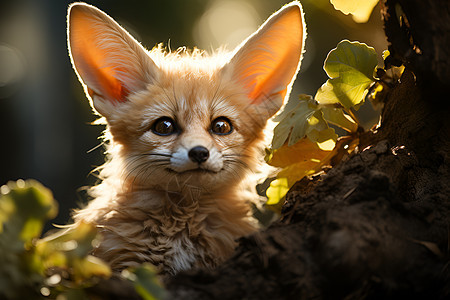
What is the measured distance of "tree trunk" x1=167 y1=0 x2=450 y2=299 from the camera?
72 centimetres

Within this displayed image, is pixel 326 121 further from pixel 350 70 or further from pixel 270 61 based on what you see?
pixel 270 61

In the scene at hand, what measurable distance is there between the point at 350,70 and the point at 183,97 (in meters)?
0.46

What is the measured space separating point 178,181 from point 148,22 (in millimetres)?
1984

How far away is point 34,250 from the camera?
667 mm

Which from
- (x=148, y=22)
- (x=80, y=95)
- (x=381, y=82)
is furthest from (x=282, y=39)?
(x=80, y=95)

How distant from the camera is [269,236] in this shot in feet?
2.58

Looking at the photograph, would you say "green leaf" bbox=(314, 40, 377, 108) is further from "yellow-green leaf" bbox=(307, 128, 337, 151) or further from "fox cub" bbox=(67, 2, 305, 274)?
"fox cub" bbox=(67, 2, 305, 274)

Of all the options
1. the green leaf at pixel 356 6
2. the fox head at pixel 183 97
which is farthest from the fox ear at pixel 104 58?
the green leaf at pixel 356 6

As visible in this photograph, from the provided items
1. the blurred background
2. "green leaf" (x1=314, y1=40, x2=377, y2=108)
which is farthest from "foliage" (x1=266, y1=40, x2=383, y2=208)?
the blurred background

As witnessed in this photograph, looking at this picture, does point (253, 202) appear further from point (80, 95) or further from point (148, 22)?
point (80, 95)

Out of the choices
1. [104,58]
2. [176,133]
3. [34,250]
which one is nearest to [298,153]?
[176,133]

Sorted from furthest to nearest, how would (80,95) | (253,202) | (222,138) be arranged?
(80,95) < (253,202) < (222,138)

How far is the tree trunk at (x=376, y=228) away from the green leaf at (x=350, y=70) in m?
0.11

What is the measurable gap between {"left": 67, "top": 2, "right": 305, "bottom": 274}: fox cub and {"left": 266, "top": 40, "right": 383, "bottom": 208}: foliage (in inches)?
5.8
